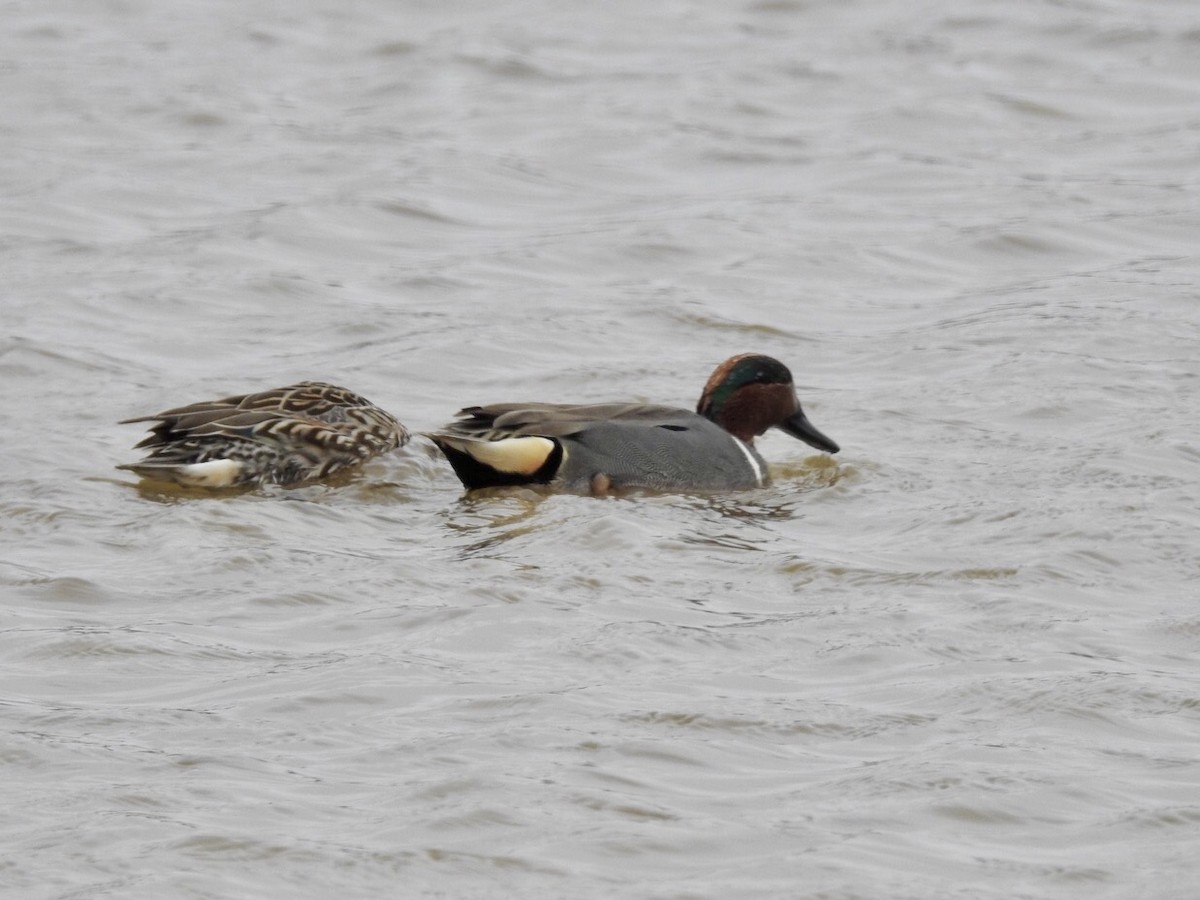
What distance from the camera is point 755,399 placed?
10.8 metres

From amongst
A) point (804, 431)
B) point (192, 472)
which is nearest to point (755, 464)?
point (804, 431)

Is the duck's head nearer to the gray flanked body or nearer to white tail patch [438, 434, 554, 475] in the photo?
the gray flanked body

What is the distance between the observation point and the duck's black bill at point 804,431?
1066 centimetres

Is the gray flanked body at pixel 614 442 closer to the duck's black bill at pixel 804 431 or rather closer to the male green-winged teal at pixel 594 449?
the male green-winged teal at pixel 594 449

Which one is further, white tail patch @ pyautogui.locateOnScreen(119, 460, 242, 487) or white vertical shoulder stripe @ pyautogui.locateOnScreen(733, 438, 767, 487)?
white vertical shoulder stripe @ pyautogui.locateOnScreen(733, 438, 767, 487)

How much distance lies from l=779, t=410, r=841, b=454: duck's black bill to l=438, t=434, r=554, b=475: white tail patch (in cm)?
140

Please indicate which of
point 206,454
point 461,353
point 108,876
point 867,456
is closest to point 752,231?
point 461,353

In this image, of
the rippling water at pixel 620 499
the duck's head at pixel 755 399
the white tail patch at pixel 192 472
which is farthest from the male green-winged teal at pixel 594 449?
the white tail patch at pixel 192 472

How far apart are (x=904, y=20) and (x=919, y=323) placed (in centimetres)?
852

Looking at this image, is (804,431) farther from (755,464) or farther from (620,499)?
(620,499)

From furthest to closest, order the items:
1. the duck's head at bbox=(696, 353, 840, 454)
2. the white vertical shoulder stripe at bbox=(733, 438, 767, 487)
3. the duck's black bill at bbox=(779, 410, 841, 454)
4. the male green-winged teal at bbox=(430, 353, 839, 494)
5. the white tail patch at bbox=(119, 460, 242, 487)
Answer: the duck's head at bbox=(696, 353, 840, 454) → the duck's black bill at bbox=(779, 410, 841, 454) → the white vertical shoulder stripe at bbox=(733, 438, 767, 487) → the male green-winged teal at bbox=(430, 353, 839, 494) → the white tail patch at bbox=(119, 460, 242, 487)

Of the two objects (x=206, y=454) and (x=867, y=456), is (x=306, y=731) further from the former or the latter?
(x=867, y=456)

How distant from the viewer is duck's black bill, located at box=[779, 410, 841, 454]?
35.0 feet

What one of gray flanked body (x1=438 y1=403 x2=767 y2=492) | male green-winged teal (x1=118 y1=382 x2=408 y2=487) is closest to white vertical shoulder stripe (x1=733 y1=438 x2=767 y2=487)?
gray flanked body (x1=438 y1=403 x2=767 y2=492)
